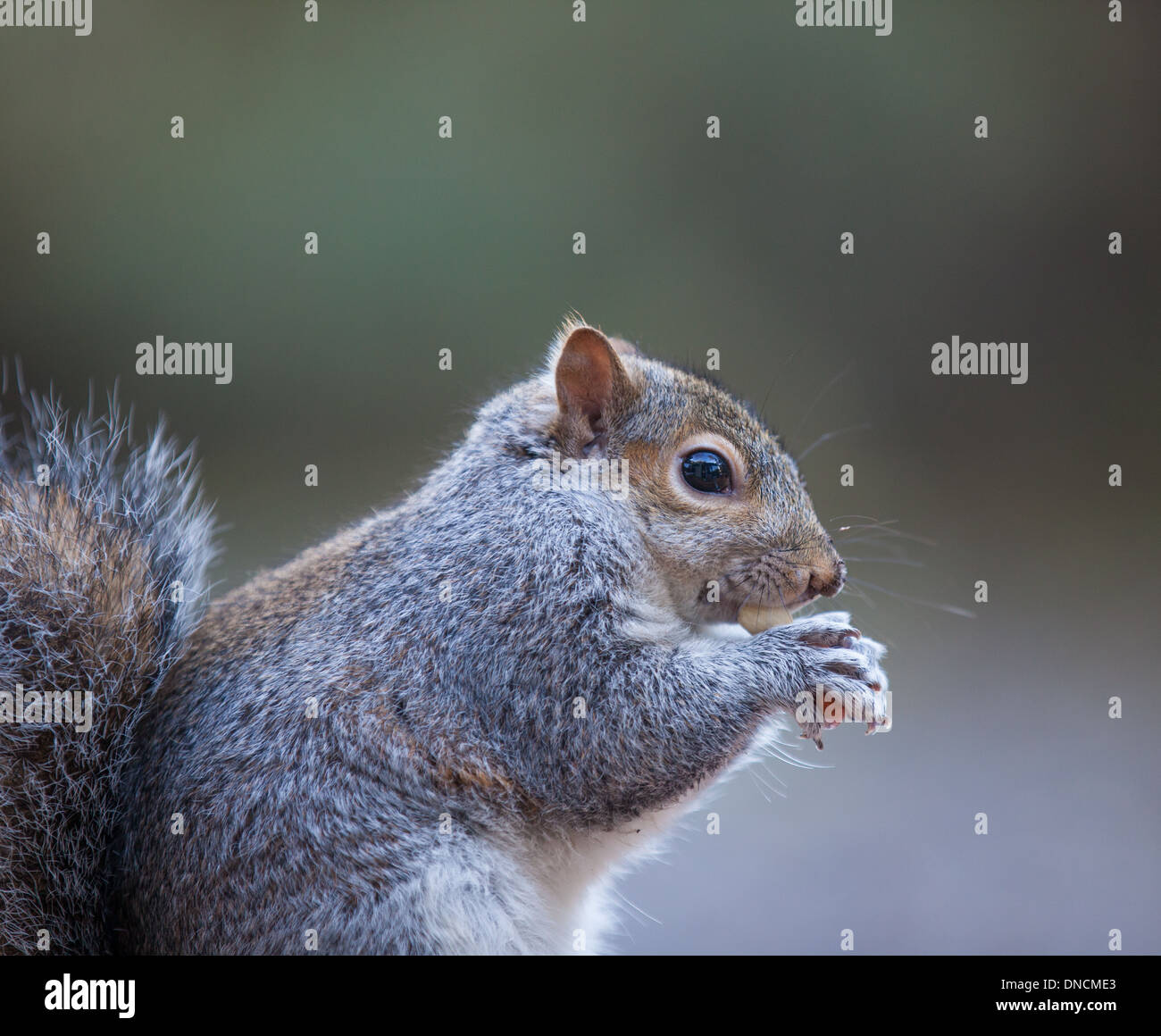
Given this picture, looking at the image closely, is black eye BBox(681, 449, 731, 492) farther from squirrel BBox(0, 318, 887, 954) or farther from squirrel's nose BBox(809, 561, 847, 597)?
squirrel's nose BBox(809, 561, 847, 597)

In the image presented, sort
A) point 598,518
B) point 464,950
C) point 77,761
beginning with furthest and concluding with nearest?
point 598,518 < point 77,761 < point 464,950

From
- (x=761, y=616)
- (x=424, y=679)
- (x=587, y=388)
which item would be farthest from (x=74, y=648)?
(x=761, y=616)

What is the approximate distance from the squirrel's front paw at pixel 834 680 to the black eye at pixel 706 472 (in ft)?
0.64

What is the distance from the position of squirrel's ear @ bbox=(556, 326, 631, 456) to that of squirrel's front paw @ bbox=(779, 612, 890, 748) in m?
0.34

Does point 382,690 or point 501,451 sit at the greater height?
point 501,451

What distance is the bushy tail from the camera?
1.21 m

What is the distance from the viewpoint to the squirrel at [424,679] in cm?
118

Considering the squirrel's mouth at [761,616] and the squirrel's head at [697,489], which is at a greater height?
the squirrel's head at [697,489]

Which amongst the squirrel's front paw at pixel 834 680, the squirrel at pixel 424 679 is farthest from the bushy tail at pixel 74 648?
the squirrel's front paw at pixel 834 680

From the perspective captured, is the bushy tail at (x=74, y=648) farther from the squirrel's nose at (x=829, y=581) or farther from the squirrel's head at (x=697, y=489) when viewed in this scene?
the squirrel's nose at (x=829, y=581)

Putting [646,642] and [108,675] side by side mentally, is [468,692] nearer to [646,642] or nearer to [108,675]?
[646,642]

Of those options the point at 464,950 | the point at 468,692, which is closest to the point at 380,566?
the point at 468,692

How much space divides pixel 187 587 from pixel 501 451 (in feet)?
1.40

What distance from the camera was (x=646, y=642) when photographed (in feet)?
4.30
